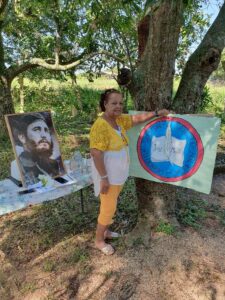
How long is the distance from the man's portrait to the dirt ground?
88cm

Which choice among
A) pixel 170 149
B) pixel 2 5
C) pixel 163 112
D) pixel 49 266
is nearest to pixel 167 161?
pixel 170 149

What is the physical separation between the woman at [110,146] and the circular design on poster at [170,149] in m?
0.13

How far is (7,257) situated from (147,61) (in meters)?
2.34

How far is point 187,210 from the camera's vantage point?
3410 mm

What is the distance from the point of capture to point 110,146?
8.31 feet

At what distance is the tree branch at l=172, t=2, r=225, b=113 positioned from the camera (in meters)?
2.69

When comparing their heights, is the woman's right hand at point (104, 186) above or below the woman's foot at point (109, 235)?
above

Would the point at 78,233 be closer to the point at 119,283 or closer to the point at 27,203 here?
the point at 27,203

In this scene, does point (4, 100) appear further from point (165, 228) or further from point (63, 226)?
point (165, 228)

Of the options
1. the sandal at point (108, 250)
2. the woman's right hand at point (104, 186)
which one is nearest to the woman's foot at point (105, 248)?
the sandal at point (108, 250)

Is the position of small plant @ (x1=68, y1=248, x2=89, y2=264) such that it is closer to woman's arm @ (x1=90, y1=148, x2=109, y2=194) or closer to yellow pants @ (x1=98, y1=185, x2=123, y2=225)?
yellow pants @ (x1=98, y1=185, x2=123, y2=225)

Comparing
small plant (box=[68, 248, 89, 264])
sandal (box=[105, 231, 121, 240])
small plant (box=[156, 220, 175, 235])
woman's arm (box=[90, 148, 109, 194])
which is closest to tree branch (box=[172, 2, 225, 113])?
woman's arm (box=[90, 148, 109, 194])

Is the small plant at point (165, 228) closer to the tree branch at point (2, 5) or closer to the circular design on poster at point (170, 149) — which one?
the circular design on poster at point (170, 149)

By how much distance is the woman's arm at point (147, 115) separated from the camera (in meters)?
2.63
